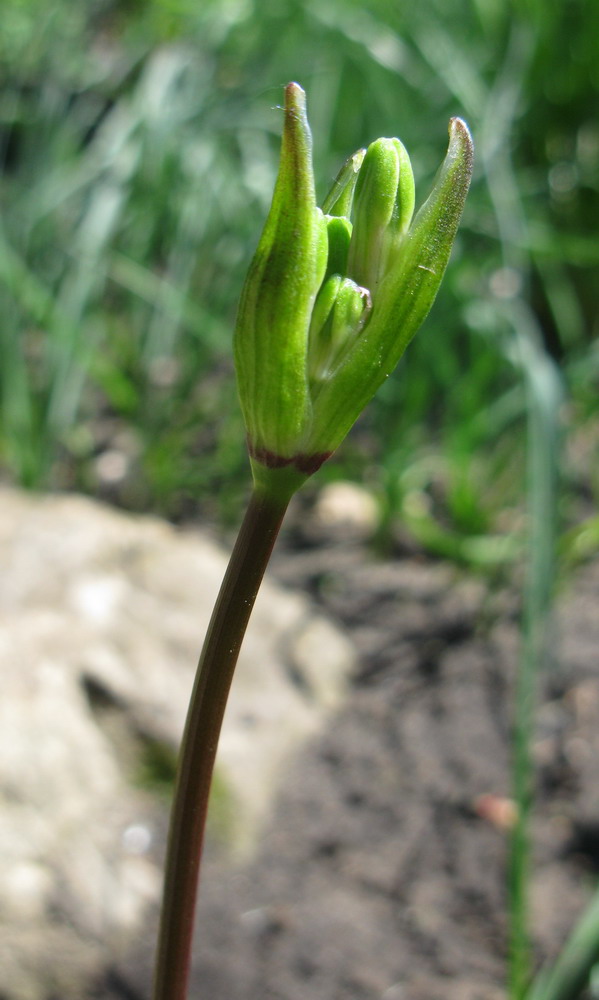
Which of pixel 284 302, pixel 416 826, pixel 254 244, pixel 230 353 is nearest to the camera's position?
pixel 284 302

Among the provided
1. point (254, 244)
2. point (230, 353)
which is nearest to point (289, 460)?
point (254, 244)

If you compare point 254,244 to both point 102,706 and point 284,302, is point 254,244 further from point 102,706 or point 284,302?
point 284,302

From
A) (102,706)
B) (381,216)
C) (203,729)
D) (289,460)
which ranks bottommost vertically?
(102,706)

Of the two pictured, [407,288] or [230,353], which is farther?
[230,353]

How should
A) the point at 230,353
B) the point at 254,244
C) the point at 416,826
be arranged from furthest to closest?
the point at 230,353
the point at 254,244
the point at 416,826

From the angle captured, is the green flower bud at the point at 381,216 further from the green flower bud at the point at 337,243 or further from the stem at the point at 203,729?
the stem at the point at 203,729

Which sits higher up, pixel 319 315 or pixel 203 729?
pixel 319 315

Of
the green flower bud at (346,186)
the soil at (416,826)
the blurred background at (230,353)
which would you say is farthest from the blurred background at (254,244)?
the green flower bud at (346,186)

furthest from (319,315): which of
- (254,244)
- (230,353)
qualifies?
(230,353)
